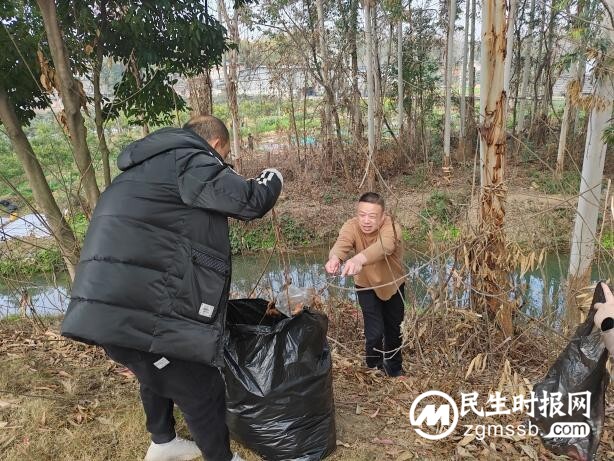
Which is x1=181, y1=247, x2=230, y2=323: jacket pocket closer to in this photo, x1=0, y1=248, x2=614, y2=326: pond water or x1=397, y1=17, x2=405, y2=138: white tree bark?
x1=0, y1=248, x2=614, y2=326: pond water

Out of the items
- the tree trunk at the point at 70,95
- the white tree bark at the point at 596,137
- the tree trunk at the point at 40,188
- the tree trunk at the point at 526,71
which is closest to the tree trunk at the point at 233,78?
the tree trunk at the point at 40,188

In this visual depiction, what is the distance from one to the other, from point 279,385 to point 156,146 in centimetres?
106

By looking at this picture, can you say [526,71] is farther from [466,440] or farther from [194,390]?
[194,390]

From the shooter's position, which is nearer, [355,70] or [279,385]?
[279,385]

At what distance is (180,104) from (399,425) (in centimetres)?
329

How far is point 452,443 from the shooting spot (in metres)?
2.17

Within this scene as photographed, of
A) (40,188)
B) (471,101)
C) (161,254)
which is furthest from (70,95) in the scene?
(471,101)

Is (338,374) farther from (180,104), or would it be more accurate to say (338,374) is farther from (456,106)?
(456,106)

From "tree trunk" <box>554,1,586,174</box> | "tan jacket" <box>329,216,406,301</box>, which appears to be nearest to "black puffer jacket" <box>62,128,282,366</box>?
"tan jacket" <box>329,216,406,301</box>

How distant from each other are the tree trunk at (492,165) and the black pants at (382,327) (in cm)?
55

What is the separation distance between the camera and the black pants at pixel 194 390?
165 cm

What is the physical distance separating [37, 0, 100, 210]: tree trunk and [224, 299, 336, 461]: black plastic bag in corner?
2030mm

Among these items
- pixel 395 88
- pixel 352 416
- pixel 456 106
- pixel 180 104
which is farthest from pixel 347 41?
pixel 352 416

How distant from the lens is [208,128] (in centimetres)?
185
